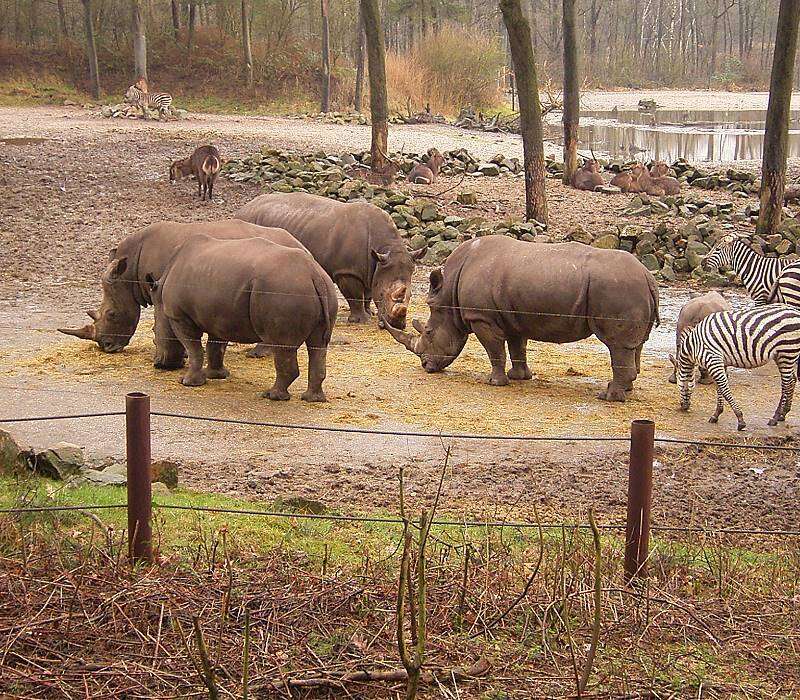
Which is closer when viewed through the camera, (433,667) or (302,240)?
(433,667)

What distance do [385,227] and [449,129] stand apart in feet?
111

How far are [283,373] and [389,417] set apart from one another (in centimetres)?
132

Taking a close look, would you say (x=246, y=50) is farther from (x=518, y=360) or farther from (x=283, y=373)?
(x=283, y=373)

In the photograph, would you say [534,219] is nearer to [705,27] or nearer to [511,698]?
[511,698]

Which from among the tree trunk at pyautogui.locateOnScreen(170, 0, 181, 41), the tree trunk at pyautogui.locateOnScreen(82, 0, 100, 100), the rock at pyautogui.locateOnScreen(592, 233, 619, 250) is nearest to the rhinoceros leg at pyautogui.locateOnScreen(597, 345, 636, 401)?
the rock at pyautogui.locateOnScreen(592, 233, 619, 250)

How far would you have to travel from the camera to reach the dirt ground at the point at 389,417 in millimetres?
9312

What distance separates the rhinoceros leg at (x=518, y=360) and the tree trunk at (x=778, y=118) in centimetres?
832

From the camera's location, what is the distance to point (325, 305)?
1198 centimetres

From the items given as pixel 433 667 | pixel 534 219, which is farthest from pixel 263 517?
pixel 534 219

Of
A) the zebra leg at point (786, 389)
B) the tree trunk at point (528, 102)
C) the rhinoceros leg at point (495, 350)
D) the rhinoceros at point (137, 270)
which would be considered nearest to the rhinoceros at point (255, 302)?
the rhinoceros at point (137, 270)

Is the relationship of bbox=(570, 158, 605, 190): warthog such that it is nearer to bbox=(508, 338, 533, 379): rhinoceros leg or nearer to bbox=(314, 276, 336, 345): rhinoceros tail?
bbox=(508, 338, 533, 379): rhinoceros leg

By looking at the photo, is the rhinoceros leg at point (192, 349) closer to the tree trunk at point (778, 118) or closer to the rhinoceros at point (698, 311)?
the rhinoceros at point (698, 311)

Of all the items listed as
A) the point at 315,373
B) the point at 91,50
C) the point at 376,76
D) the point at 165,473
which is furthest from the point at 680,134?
the point at 165,473

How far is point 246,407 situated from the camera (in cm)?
1188
